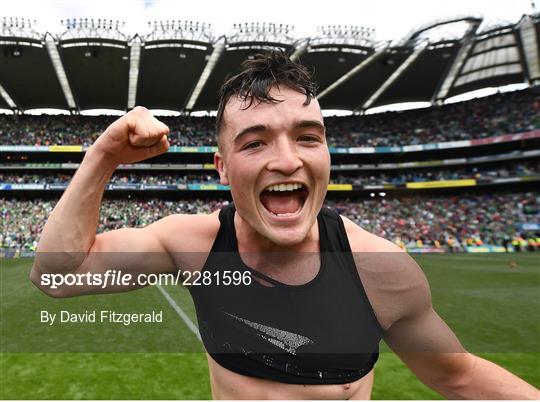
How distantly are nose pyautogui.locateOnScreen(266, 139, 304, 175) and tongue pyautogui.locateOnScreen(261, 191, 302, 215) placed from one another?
0.12m

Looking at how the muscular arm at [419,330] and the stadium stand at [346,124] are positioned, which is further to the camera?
the stadium stand at [346,124]

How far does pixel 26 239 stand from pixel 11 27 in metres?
15.3

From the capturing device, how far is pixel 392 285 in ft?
4.76

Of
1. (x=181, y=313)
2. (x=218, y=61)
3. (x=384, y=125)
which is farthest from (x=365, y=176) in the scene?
(x=181, y=313)

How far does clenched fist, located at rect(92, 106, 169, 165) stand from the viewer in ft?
4.26

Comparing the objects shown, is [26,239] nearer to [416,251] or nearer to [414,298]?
[416,251]

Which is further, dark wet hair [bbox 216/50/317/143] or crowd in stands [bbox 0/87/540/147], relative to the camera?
crowd in stands [bbox 0/87/540/147]

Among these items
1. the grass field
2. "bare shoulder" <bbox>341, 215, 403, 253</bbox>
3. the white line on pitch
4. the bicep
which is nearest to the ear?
"bare shoulder" <bbox>341, 215, 403, 253</bbox>

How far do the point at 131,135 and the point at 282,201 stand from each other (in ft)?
1.94

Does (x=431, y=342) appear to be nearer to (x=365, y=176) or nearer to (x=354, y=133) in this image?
(x=365, y=176)

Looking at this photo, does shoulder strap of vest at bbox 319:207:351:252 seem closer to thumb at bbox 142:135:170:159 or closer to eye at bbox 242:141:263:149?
eye at bbox 242:141:263:149

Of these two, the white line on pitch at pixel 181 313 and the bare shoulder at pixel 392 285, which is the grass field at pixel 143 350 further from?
the bare shoulder at pixel 392 285

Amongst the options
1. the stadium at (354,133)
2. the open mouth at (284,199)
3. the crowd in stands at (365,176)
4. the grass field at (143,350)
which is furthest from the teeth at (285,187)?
the crowd in stands at (365,176)

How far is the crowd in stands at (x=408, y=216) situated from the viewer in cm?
2956
